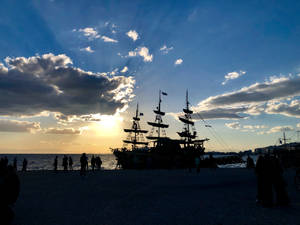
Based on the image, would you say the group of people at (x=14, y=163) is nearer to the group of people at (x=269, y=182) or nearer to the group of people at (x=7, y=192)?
the group of people at (x=7, y=192)

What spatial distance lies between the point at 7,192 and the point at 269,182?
8317 mm

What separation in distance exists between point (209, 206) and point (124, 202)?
322 cm

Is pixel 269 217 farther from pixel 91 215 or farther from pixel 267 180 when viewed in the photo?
pixel 91 215

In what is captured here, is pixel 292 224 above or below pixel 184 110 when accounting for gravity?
below

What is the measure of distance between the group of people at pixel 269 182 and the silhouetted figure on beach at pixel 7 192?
790 cm

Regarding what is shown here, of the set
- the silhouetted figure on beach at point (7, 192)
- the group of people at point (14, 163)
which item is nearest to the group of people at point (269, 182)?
the silhouetted figure on beach at point (7, 192)

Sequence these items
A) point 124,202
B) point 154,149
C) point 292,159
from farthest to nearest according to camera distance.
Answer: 1. point 154,149
2. point 292,159
3. point 124,202

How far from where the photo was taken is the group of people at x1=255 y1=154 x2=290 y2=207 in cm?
740

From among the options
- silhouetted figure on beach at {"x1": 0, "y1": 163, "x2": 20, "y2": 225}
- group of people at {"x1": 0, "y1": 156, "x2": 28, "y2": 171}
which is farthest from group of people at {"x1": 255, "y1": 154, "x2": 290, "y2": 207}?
group of people at {"x1": 0, "y1": 156, "x2": 28, "y2": 171}

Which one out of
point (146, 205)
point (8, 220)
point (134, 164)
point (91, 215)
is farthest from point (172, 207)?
point (134, 164)

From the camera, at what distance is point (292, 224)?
518cm

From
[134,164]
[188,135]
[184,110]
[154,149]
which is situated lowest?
[134,164]

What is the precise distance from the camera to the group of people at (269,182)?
7.40 metres

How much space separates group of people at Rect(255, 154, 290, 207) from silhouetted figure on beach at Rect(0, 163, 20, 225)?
7900mm
